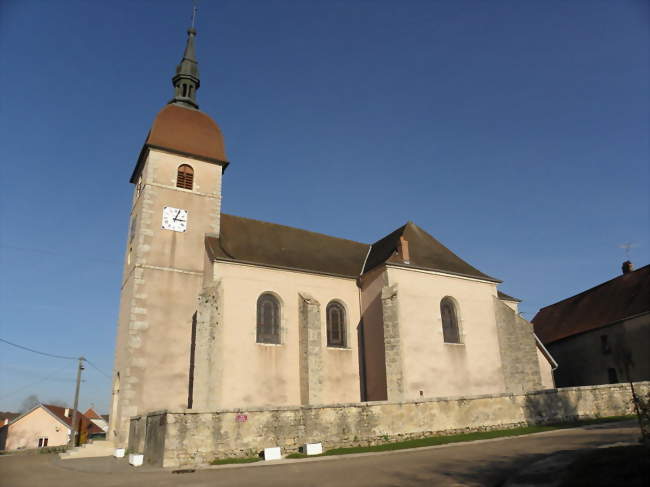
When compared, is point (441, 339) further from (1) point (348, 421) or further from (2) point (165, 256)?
(2) point (165, 256)

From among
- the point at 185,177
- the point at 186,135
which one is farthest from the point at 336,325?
the point at 186,135

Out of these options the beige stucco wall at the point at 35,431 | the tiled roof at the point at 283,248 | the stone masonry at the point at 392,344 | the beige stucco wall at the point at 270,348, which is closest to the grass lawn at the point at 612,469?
the stone masonry at the point at 392,344

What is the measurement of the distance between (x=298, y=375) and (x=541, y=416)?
9.68 meters

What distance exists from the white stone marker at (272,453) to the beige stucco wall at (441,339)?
25.4ft

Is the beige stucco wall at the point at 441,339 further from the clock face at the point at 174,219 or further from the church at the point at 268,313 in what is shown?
the clock face at the point at 174,219

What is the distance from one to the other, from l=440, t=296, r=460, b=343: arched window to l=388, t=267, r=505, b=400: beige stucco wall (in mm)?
239

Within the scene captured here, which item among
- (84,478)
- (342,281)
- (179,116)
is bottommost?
(84,478)

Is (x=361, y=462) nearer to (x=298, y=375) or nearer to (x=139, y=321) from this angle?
(x=298, y=375)

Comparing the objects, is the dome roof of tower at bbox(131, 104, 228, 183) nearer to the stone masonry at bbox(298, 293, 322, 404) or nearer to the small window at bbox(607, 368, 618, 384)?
the stone masonry at bbox(298, 293, 322, 404)

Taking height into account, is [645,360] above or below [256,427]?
above

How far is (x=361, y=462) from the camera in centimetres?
1201

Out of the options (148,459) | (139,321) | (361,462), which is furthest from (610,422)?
(139,321)

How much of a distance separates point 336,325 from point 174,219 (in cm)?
914

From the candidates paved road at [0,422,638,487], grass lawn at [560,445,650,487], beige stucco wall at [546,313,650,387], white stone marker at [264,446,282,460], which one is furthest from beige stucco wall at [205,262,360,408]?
beige stucco wall at [546,313,650,387]
